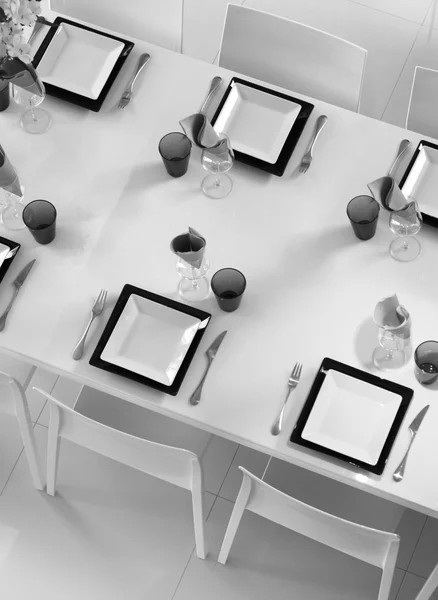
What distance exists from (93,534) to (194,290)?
1.05 metres

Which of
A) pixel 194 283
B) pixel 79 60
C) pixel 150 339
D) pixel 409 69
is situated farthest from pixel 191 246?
pixel 409 69

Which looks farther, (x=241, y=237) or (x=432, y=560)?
(x=432, y=560)

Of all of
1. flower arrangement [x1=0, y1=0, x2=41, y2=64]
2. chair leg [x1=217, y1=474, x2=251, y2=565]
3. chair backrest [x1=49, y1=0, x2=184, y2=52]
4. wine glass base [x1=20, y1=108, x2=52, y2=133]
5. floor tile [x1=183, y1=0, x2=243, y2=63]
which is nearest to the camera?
flower arrangement [x1=0, y1=0, x2=41, y2=64]

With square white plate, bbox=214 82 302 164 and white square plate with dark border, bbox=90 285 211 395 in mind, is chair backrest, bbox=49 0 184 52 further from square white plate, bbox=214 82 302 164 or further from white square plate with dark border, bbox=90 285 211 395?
white square plate with dark border, bbox=90 285 211 395

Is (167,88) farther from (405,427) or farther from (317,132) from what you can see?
(405,427)

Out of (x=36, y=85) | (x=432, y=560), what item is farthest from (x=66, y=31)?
(x=432, y=560)

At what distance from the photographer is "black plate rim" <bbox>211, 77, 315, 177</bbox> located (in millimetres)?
2322

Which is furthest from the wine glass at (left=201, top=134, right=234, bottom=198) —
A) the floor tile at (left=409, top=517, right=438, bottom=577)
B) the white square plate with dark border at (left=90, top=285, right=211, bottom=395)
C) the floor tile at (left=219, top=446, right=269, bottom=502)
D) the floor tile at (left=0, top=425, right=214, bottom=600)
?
the floor tile at (left=409, top=517, right=438, bottom=577)

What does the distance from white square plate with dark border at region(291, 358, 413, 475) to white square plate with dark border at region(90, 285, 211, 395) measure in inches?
13.7

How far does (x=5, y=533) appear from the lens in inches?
107

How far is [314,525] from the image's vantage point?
2105mm

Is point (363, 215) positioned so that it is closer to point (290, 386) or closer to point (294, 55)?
point (290, 386)

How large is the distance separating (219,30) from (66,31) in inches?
52.9

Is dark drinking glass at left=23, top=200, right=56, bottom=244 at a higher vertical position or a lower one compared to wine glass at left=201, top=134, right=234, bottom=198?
lower
